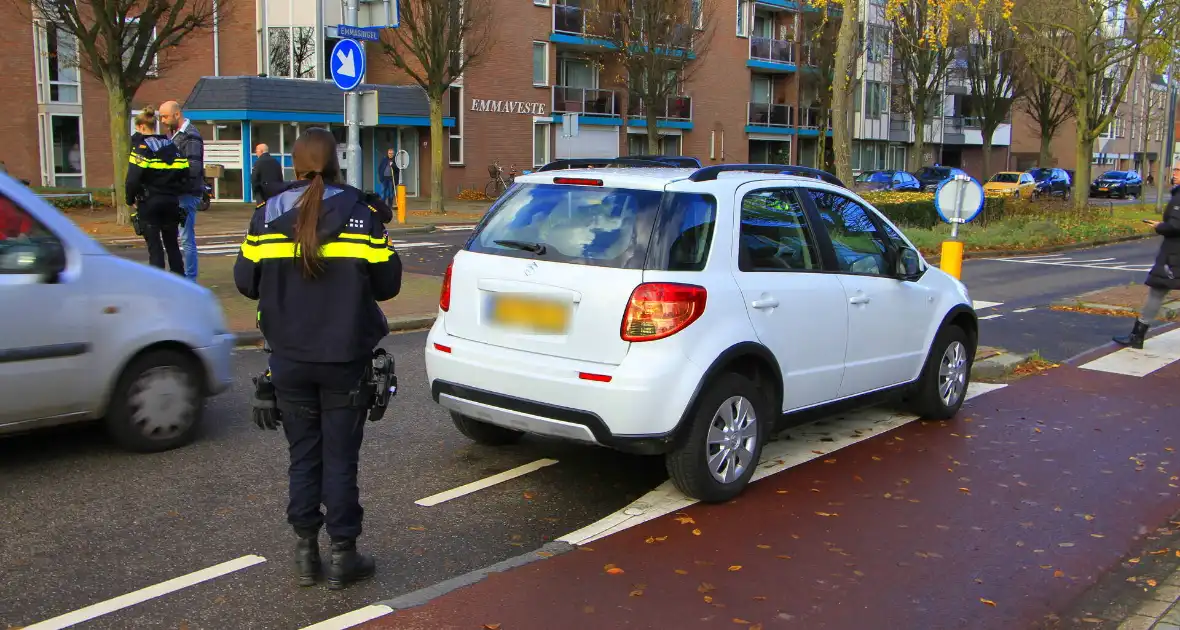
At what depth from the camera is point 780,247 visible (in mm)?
5695

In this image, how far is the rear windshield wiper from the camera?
527cm

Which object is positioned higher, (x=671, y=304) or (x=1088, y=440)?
(x=671, y=304)

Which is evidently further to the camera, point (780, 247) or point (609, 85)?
point (609, 85)

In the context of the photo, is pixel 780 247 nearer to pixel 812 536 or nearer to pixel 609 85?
pixel 812 536

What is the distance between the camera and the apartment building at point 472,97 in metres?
31.7

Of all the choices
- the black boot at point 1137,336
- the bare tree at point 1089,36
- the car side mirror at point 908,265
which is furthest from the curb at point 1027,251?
the car side mirror at point 908,265

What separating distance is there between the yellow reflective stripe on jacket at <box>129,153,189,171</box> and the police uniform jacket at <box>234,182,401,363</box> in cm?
668

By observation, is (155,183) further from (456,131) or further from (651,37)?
(456,131)

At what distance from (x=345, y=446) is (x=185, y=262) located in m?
8.12

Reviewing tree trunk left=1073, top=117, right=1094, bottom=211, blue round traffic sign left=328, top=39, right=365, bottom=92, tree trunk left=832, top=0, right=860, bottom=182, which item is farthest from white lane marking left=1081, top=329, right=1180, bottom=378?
tree trunk left=1073, top=117, right=1094, bottom=211

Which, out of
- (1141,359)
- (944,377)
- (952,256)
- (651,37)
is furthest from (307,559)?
(651,37)

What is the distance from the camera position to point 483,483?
5.58 meters

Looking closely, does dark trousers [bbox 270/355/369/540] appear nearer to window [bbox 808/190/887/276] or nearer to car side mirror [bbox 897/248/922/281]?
window [bbox 808/190/887/276]

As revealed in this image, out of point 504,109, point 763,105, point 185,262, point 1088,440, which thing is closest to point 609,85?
point 504,109
